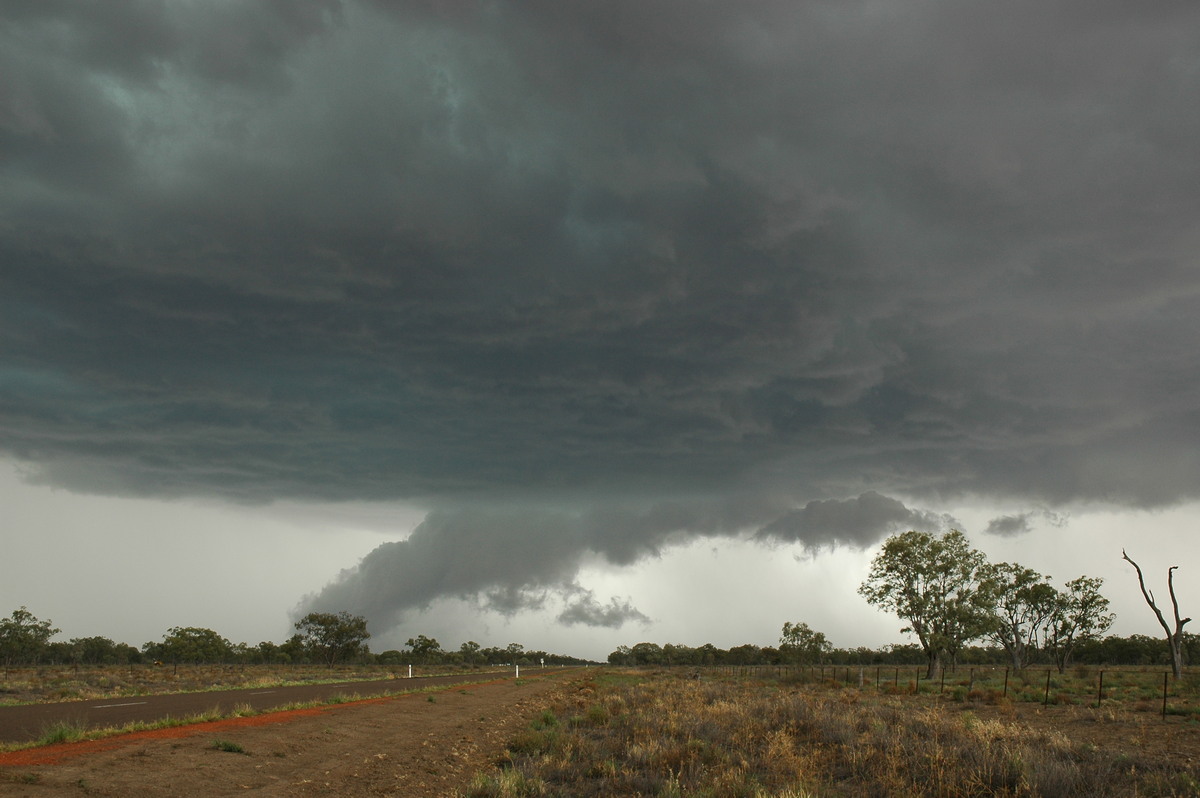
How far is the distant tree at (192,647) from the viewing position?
123688 millimetres

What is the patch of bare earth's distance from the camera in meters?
12.4

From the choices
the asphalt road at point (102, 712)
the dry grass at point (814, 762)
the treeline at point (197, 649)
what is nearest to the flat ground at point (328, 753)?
the dry grass at point (814, 762)

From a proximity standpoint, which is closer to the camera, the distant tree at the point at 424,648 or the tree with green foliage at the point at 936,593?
the tree with green foliage at the point at 936,593

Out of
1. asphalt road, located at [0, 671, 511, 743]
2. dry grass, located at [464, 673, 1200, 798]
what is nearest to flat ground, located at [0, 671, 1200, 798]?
dry grass, located at [464, 673, 1200, 798]

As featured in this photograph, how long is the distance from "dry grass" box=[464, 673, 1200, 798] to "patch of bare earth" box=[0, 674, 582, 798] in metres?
1.70

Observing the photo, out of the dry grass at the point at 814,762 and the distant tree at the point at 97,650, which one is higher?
the dry grass at the point at 814,762

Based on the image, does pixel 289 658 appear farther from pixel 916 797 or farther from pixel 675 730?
pixel 916 797

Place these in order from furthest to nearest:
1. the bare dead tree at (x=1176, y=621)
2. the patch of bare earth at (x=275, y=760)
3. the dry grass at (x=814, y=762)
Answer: the bare dead tree at (x=1176, y=621) < the dry grass at (x=814, y=762) < the patch of bare earth at (x=275, y=760)

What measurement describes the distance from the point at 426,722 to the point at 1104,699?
32.6 metres

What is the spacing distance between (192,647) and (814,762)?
5286 inches

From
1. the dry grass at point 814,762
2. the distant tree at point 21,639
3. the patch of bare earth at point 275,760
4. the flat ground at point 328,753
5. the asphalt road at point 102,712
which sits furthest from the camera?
the distant tree at point 21,639

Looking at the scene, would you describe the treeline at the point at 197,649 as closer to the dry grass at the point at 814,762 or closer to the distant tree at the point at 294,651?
the distant tree at the point at 294,651

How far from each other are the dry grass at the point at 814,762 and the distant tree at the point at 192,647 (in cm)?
12370

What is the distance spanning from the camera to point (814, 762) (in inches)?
720
